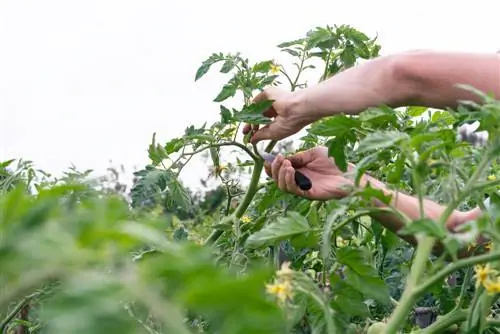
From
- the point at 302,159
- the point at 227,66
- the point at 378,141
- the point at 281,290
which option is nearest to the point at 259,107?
the point at 302,159

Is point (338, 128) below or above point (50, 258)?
below

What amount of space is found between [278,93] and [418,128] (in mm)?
657

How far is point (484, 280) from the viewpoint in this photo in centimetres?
92

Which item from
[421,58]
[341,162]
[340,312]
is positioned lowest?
[340,312]

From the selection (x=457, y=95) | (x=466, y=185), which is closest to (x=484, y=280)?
(x=466, y=185)

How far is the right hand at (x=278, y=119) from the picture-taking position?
4.72ft

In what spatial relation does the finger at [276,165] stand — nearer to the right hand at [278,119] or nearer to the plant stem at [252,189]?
the right hand at [278,119]

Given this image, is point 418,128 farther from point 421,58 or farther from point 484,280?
point 421,58

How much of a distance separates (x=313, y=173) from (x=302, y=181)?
63 millimetres

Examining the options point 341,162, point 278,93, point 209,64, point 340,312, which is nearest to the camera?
point 340,312

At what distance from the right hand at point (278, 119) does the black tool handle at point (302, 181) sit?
92 millimetres

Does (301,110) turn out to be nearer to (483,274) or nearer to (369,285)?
(369,285)

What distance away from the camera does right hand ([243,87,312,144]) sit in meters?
1.44

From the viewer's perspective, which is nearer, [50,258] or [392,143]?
[50,258]
